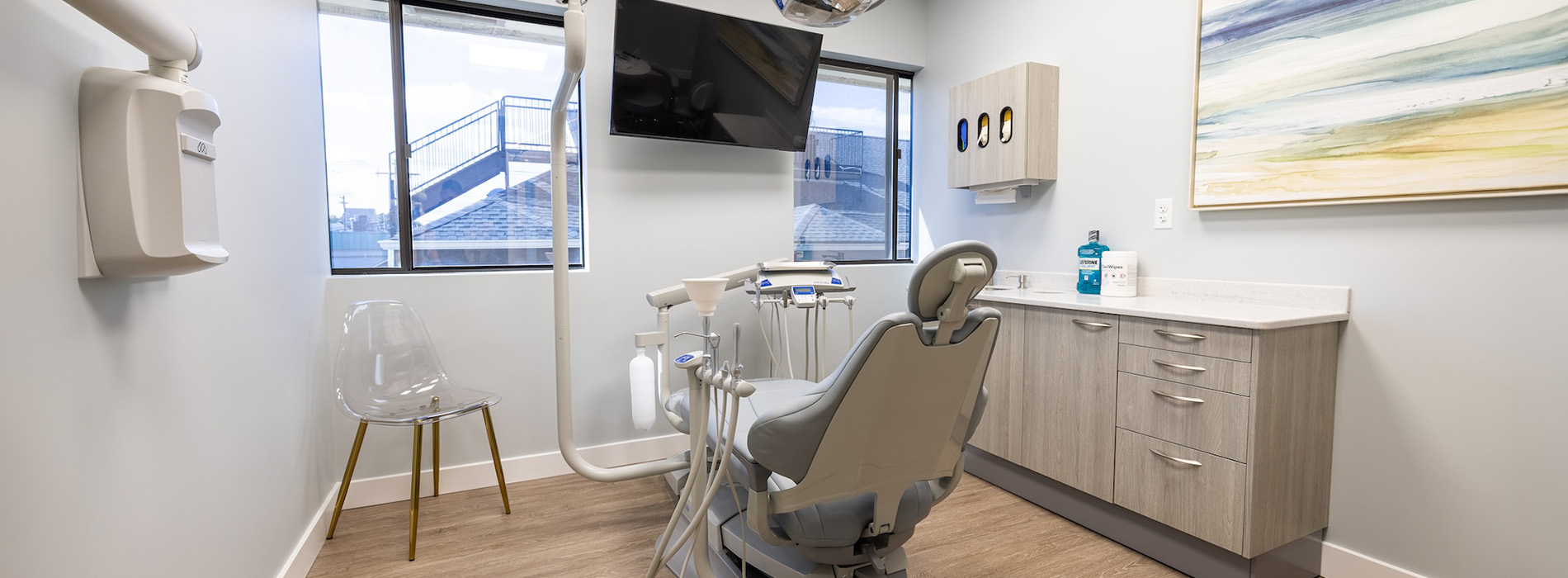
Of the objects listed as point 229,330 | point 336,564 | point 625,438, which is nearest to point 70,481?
point 229,330

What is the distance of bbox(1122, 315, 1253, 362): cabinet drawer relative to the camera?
185 centimetres

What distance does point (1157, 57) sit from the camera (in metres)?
2.50

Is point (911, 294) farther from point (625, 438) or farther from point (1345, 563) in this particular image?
point (625, 438)

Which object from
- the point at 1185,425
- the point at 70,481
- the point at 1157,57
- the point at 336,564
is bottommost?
the point at 336,564

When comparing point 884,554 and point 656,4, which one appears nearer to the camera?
point 884,554

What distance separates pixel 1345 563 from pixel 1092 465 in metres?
0.74

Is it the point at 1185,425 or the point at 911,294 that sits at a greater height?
the point at 911,294

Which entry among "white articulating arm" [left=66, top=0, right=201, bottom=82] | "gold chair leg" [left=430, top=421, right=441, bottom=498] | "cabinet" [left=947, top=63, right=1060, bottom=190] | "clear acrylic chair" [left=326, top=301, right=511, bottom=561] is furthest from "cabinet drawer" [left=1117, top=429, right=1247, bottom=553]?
"white articulating arm" [left=66, top=0, right=201, bottom=82]

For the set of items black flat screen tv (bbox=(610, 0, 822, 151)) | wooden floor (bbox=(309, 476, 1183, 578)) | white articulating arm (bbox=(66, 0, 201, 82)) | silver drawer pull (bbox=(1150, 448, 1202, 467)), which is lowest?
wooden floor (bbox=(309, 476, 1183, 578))

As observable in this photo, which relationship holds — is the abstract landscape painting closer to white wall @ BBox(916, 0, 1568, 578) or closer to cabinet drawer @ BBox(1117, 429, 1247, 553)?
white wall @ BBox(916, 0, 1568, 578)

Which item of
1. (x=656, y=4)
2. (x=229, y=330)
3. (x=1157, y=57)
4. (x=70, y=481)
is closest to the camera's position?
(x=70, y=481)

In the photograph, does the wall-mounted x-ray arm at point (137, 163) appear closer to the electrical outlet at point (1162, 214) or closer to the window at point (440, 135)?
the window at point (440, 135)

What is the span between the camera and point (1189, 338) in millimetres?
1986

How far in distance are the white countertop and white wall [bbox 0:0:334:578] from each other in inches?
98.1
